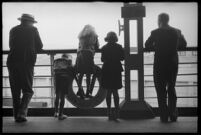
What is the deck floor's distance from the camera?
12.1 feet

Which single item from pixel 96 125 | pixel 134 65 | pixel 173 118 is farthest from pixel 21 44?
pixel 173 118

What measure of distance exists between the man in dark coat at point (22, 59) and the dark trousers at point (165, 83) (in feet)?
5.36

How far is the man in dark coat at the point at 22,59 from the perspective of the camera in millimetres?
4340

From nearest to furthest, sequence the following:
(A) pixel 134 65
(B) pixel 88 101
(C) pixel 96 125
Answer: (C) pixel 96 125 → (A) pixel 134 65 → (B) pixel 88 101

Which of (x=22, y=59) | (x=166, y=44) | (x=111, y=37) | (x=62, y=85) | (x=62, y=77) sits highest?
(x=111, y=37)

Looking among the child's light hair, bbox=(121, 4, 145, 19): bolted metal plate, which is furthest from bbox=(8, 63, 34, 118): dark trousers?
bbox=(121, 4, 145, 19): bolted metal plate

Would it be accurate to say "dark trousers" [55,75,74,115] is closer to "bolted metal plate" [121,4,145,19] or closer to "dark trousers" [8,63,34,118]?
"dark trousers" [8,63,34,118]

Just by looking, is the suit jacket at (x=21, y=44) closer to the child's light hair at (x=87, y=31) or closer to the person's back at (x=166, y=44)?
the child's light hair at (x=87, y=31)

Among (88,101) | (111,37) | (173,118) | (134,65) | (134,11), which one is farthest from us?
(88,101)

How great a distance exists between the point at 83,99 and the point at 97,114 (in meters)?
0.32

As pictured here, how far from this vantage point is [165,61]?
4.20 m

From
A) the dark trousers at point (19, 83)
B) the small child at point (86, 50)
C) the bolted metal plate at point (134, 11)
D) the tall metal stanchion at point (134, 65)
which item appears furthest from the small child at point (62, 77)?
the bolted metal plate at point (134, 11)

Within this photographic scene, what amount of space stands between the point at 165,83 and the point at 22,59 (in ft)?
6.06

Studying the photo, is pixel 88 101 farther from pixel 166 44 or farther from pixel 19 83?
pixel 166 44
